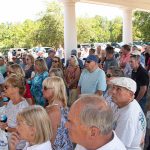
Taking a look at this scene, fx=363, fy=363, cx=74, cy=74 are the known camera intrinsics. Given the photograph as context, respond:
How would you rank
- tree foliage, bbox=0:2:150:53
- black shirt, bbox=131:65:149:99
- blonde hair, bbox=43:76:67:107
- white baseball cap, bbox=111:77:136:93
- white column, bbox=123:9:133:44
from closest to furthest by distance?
white baseball cap, bbox=111:77:136:93, blonde hair, bbox=43:76:67:107, black shirt, bbox=131:65:149:99, white column, bbox=123:9:133:44, tree foliage, bbox=0:2:150:53

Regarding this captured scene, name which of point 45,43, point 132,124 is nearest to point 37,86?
point 132,124

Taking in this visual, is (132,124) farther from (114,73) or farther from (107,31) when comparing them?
(107,31)

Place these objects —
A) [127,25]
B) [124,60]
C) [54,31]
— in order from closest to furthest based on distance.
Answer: [124,60], [127,25], [54,31]

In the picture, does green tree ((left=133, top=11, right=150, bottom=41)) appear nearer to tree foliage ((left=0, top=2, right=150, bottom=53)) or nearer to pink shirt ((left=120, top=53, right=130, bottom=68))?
tree foliage ((left=0, top=2, right=150, bottom=53))

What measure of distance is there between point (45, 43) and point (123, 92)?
3647cm

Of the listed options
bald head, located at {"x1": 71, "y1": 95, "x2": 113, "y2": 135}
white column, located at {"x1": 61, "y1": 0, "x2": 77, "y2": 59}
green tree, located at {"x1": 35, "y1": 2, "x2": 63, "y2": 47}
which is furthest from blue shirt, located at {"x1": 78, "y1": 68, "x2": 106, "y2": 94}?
green tree, located at {"x1": 35, "y1": 2, "x2": 63, "y2": 47}

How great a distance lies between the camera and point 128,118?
3.37 metres

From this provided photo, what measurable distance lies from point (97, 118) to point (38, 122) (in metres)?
1.17

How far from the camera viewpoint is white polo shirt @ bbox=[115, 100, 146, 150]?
330cm

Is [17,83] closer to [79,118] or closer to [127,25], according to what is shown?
[79,118]

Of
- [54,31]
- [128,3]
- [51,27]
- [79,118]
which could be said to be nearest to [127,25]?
[128,3]

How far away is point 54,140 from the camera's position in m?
3.78

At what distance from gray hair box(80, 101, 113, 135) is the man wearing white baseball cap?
1.26m

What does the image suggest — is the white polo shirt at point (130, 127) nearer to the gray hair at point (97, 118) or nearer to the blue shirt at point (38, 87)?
the gray hair at point (97, 118)
